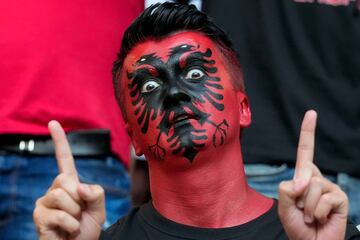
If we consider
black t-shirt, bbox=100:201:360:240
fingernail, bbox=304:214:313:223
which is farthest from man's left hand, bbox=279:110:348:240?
black t-shirt, bbox=100:201:360:240

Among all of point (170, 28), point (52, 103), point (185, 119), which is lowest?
point (52, 103)

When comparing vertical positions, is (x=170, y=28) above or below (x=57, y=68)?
above

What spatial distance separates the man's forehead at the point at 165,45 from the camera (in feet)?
10.4

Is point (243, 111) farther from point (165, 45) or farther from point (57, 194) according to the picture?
point (57, 194)

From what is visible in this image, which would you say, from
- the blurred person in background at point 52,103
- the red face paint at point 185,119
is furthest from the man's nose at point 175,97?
the blurred person in background at point 52,103

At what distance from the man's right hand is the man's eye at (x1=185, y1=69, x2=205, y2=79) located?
48 centimetres

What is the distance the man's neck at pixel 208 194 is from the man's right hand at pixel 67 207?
1.01 ft

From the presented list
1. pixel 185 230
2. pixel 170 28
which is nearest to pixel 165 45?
pixel 170 28

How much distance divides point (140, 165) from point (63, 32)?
2.51ft

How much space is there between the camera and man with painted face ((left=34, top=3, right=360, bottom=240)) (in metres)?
2.84

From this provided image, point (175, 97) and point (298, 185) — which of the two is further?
point (175, 97)

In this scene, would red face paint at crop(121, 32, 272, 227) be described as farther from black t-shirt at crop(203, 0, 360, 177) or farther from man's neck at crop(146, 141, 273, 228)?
black t-shirt at crop(203, 0, 360, 177)

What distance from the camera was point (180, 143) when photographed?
3.01 m

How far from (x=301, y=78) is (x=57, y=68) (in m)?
0.93
